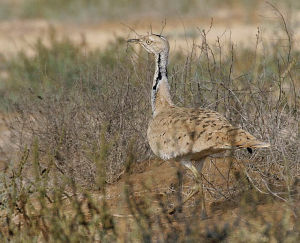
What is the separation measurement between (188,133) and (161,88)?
761 mm

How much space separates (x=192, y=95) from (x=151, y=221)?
133cm

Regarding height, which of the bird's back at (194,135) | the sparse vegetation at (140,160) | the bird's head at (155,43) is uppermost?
the bird's head at (155,43)

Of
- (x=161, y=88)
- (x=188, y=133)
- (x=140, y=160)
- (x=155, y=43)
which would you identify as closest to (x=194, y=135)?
(x=188, y=133)

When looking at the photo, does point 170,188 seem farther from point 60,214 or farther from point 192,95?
point 60,214

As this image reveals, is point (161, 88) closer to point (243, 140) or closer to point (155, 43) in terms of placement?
point (155, 43)

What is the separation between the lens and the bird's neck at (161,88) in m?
4.94

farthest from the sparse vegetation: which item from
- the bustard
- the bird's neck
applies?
the bird's neck

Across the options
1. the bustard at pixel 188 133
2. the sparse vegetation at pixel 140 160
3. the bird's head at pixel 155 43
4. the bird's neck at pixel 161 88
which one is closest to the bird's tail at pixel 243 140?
the bustard at pixel 188 133

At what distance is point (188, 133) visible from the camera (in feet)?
14.1

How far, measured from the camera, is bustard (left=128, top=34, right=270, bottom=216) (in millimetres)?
4105

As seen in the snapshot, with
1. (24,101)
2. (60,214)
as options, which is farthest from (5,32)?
(60,214)

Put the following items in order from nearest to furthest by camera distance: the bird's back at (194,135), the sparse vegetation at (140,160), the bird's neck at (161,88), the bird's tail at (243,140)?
1. the bird's tail at (243,140)
2. the bird's back at (194,135)
3. the sparse vegetation at (140,160)
4. the bird's neck at (161,88)

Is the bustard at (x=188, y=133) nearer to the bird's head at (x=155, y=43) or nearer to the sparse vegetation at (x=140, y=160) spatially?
the bird's head at (x=155, y=43)

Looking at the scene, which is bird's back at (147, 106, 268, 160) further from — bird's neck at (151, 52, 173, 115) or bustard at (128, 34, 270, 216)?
bird's neck at (151, 52, 173, 115)
